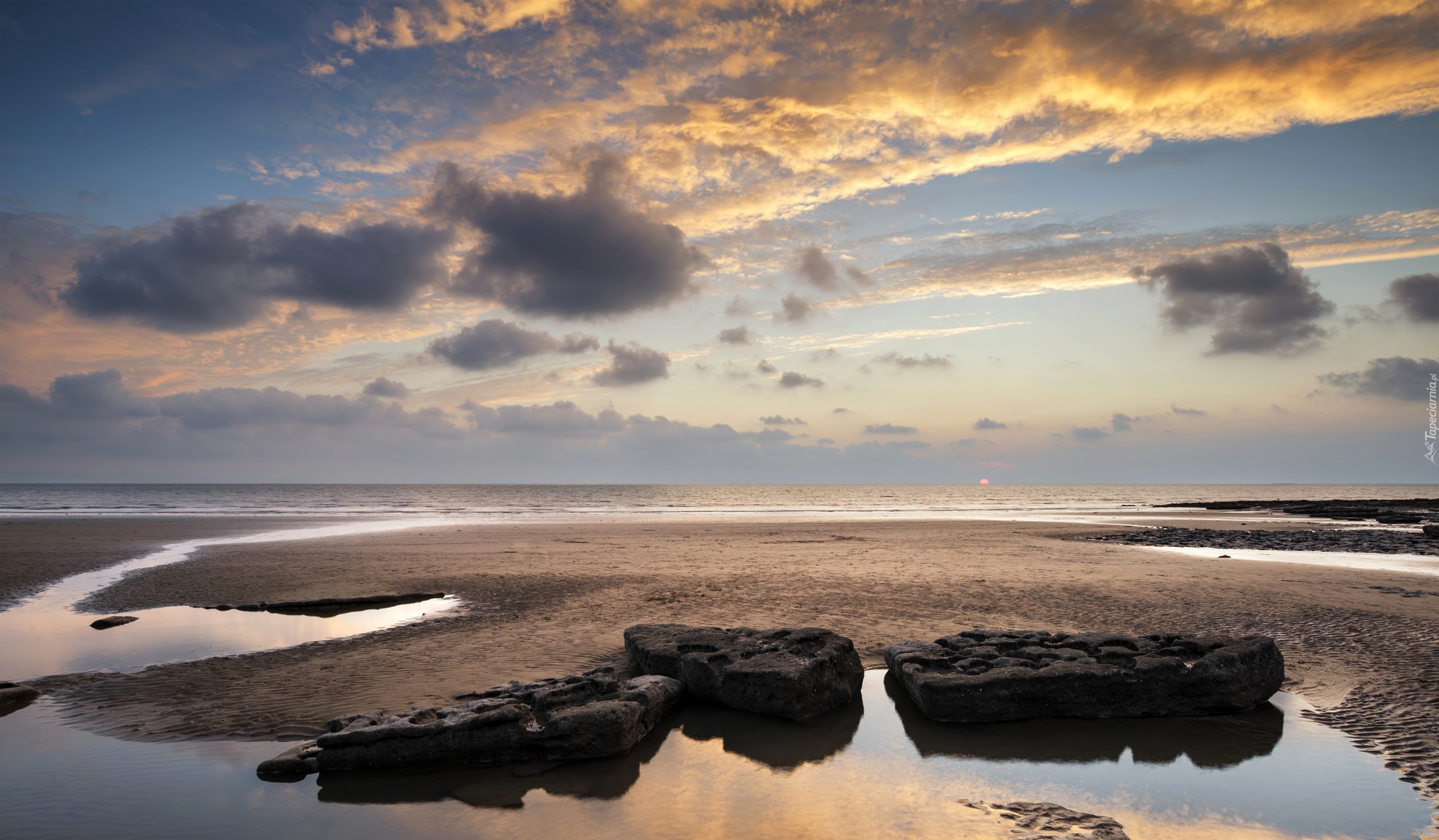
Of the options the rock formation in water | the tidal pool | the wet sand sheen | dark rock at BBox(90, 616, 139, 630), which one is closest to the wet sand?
the wet sand sheen

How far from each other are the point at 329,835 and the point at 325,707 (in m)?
Answer: 3.17

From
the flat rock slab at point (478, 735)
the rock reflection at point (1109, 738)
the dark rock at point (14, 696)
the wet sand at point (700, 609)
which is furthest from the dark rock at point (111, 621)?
the rock reflection at point (1109, 738)

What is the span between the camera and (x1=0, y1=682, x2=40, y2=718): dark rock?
26.3ft

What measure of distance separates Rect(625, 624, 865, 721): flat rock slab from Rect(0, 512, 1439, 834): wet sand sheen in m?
1.58

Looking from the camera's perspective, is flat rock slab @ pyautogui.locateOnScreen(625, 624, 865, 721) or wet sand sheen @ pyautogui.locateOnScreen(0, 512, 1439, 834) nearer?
flat rock slab @ pyautogui.locateOnScreen(625, 624, 865, 721)

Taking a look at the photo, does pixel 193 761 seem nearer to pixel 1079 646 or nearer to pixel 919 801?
pixel 919 801

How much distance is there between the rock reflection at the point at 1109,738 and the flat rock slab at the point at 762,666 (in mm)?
932

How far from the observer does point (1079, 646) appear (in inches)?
350

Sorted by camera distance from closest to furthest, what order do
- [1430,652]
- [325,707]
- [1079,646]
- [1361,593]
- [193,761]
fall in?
1. [193,761]
2. [325,707]
3. [1079,646]
4. [1430,652]
5. [1361,593]

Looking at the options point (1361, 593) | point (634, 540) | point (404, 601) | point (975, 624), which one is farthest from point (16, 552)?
→ point (1361, 593)

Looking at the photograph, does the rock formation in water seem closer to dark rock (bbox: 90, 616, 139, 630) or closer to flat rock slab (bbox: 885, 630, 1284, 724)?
flat rock slab (bbox: 885, 630, 1284, 724)

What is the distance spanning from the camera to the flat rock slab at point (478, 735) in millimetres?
6309

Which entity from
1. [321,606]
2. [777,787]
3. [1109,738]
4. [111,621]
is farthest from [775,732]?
[111,621]

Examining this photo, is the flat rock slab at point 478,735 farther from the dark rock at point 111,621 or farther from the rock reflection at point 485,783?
the dark rock at point 111,621
